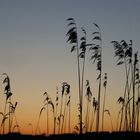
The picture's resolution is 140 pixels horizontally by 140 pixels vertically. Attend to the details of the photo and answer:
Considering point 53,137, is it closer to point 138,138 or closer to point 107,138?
point 107,138

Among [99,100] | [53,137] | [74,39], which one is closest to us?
[74,39]

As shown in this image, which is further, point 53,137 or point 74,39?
point 53,137

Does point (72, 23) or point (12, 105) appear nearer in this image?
point (72, 23)

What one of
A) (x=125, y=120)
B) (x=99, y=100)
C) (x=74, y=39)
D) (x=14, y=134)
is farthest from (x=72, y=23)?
(x=14, y=134)

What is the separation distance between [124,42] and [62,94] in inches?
208

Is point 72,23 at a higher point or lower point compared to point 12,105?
higher

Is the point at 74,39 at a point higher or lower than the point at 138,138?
higher

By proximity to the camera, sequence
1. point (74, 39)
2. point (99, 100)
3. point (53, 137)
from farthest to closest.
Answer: point (53, 137) < point (99, 100) < point (74, 39)

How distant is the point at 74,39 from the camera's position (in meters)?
22.9

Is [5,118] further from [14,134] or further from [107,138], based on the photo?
[107,138]

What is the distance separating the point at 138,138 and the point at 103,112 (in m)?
3.68

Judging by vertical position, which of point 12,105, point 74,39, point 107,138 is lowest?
point 107,138

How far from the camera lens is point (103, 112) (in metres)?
27.3

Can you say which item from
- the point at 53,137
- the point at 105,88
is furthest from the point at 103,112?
the point at 53,137
